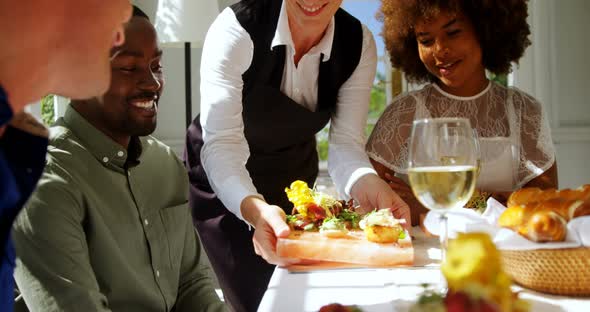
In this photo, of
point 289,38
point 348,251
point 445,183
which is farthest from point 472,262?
point 289,38

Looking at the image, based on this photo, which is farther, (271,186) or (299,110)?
(271,186)

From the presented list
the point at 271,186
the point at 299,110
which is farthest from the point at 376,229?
the point at 271,186

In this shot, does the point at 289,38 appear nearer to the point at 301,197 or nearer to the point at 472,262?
the point at 301,197

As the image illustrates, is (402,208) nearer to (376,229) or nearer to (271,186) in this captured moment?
(376,229)

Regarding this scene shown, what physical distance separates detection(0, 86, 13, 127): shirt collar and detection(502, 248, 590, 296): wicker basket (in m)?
0.82

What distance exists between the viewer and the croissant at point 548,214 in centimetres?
108

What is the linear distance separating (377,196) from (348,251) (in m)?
0.47

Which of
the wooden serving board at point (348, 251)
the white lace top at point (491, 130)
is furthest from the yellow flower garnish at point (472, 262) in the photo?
the white lace top at point (491, 130)

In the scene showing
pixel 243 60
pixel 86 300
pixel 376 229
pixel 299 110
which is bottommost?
pixel 86 300

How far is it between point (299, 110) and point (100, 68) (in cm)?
121

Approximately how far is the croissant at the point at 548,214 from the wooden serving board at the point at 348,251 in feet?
0.89

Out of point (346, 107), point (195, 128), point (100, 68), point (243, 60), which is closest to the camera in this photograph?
point (100, 68)

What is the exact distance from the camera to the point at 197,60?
4707 mm

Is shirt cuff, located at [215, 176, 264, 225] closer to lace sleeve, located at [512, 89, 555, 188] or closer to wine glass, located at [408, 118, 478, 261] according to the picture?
wine glass, located at [408, 118, 478, 261]
